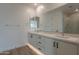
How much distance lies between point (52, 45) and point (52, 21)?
313 millimetres

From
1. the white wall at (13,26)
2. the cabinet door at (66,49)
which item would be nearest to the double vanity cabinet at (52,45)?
the cabinet door at (66,49)

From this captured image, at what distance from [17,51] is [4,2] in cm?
52

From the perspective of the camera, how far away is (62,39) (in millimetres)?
1352

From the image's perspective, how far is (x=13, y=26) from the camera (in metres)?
1.30

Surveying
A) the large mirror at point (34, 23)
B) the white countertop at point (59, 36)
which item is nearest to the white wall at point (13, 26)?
the large mirror at point (34, 23)

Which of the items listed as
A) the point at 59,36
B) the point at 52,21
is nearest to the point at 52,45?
the point at 59,36

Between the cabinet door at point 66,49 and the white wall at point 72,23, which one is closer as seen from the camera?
the cabinet door at point 66,49

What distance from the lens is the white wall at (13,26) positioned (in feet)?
4.17

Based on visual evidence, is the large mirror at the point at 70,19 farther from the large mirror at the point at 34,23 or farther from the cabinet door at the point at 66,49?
the large mirror at the point at 34,23

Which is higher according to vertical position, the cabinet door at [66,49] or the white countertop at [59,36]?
the white countertop at [59,36]

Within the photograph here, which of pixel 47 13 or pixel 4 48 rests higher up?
pixel 47 13

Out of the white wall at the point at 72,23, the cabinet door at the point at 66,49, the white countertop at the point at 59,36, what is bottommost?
the cabinet door at the point at 66,49
